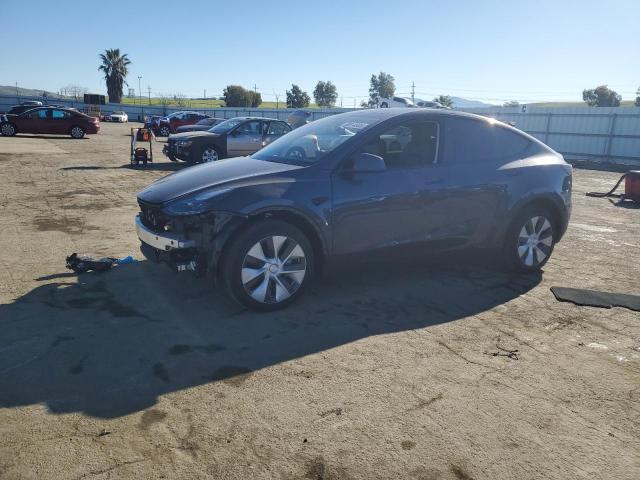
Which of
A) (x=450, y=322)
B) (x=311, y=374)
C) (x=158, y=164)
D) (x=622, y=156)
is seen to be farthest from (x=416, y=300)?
(x=622, y=156)

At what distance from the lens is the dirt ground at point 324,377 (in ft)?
8.50

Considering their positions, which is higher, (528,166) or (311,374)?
(528,166)

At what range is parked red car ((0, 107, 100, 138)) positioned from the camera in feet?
81.3

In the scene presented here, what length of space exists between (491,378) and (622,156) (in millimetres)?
22246

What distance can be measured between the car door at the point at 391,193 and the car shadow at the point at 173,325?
0.98ft

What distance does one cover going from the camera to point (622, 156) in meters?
21.8

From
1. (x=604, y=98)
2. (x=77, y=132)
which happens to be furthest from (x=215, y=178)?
(x=604, y=98)

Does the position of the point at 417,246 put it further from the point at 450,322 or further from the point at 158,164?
the point at 158,164

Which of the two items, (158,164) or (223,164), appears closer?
(223,164)

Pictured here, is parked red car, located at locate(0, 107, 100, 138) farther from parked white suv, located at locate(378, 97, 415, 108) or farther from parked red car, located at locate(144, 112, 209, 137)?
parked white suv, located at locate(378, 97, 415, 108)

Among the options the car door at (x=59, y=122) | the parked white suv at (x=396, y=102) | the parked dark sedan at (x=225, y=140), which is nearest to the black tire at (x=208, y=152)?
the parked dark sedan at (x=225, y=140)

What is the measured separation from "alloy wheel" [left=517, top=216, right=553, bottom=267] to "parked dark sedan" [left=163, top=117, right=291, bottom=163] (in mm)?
10399

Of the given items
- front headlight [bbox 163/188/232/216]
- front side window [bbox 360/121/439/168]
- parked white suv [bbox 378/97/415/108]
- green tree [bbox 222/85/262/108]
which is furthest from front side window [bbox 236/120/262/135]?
green tree [bbox 222/85/262/108]

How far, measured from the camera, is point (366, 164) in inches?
179
